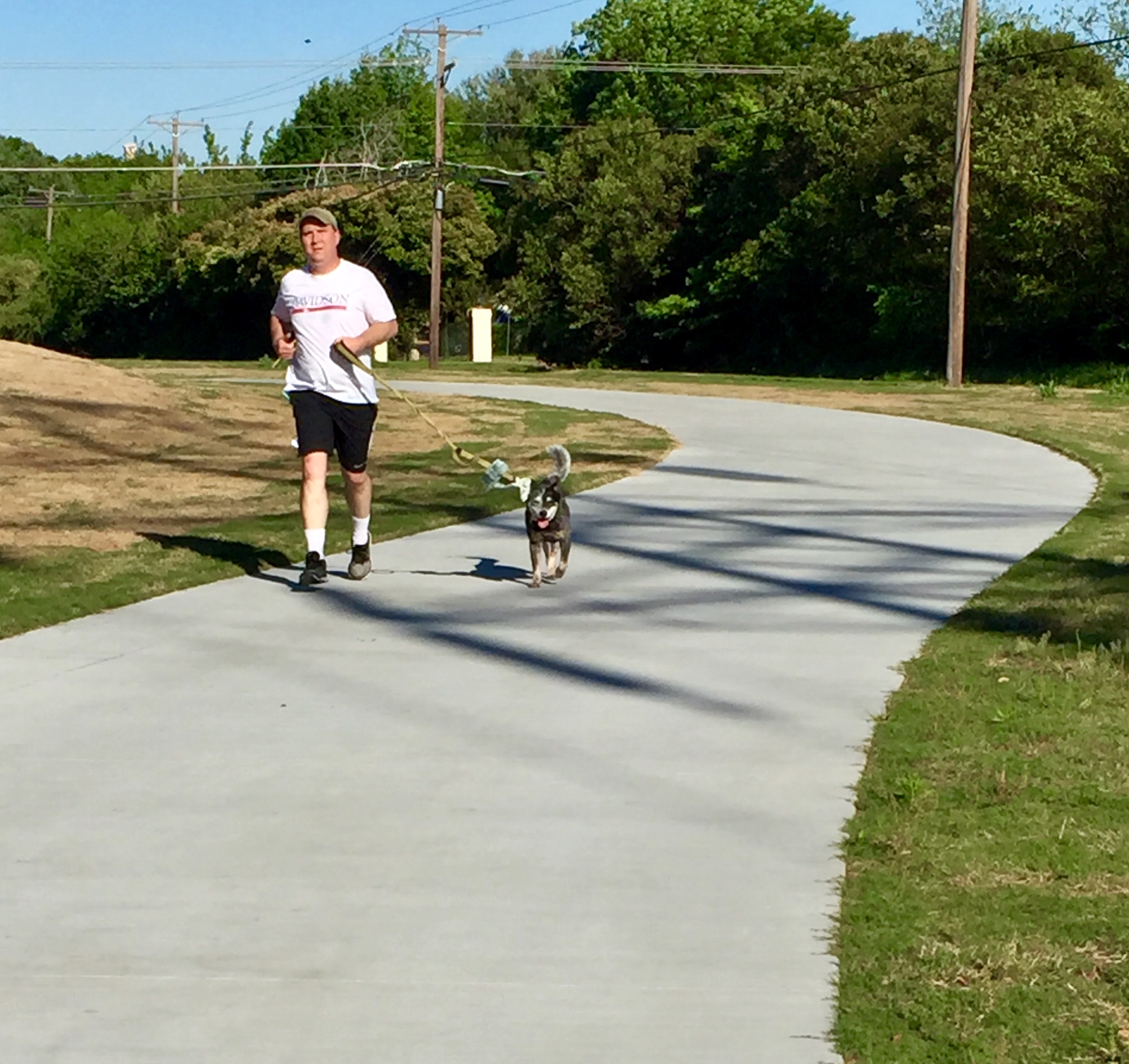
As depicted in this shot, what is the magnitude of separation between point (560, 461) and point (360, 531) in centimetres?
134

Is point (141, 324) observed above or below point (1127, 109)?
below

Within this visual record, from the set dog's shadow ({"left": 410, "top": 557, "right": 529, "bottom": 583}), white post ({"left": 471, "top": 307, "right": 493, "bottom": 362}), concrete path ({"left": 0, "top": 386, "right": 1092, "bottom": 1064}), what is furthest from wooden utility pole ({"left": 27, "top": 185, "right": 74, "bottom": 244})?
concrete path ({"left": 0, "top": 386, "right": 1092, "bottom": 1064})

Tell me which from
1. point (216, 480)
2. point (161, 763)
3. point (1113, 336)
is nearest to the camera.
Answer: point (161, 763)

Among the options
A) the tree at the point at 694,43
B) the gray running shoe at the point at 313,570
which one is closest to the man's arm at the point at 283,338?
the gray running shoe at the point at 313,570

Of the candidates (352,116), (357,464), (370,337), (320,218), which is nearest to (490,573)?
(357,464)

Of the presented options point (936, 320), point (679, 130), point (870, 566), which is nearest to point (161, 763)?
point (870, 566)

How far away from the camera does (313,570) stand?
10.2 metres

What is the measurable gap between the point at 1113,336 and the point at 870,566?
31.8 metres

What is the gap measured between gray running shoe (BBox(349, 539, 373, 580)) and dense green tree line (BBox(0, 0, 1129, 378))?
29214 mm

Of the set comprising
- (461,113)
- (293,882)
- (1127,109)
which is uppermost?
(461,113)

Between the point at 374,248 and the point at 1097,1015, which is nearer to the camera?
the point at 1097,1015

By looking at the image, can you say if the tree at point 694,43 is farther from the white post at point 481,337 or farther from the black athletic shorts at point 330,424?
the black athletic shorts at point 330,424

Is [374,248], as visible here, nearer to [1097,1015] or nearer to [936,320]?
[936,320]

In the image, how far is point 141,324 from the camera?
78.8 meters
